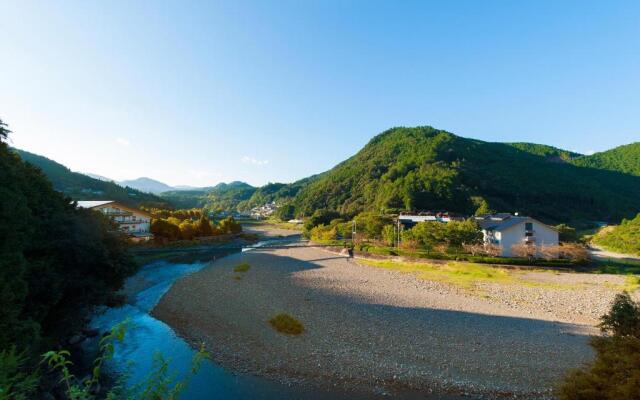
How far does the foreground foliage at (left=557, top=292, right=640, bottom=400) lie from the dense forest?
608 inches

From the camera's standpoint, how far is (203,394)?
39.2ft

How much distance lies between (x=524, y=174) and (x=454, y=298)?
106452 mm

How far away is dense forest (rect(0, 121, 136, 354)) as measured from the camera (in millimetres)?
9555

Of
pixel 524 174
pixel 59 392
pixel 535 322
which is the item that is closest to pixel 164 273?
pixel 59 392

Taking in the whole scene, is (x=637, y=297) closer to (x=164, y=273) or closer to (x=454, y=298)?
(x=454, y=298)

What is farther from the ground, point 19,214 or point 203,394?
point 19,214

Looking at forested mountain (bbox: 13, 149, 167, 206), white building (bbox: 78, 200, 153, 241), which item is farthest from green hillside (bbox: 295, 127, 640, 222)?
forested mountain (bbox: 13, 149, 167, 206)

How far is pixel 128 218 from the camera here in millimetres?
51344

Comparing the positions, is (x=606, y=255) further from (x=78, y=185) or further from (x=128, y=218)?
(x=78, y=185)

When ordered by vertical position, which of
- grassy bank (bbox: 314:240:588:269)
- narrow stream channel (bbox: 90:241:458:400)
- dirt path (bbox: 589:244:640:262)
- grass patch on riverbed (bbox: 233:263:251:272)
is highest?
dirt path (bbox: 589:244:640:262)

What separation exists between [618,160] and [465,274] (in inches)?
6253

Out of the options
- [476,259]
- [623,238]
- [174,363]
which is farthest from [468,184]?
[174,363]

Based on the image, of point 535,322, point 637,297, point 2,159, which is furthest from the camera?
point 637,297

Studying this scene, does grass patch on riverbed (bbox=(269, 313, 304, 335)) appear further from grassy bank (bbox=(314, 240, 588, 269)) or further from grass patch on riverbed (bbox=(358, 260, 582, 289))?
grassy bank (bbox=(314, 240, 588, 269))
